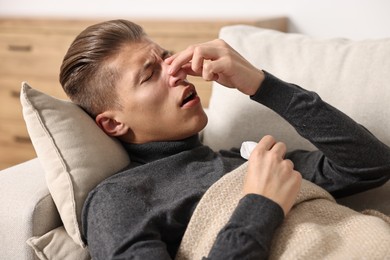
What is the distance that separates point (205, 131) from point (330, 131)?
48 cm

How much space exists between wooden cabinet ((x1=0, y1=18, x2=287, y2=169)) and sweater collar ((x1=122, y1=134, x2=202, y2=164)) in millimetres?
847

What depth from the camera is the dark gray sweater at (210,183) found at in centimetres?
98

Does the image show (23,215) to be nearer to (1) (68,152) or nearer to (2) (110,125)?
(1) (68,152)

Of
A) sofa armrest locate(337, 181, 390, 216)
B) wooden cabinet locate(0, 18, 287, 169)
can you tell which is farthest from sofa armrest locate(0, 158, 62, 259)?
wooden cabinet locate(0, 18, 287, 169)

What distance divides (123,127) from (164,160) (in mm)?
153

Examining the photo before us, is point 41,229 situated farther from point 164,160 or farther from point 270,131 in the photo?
point 270,131

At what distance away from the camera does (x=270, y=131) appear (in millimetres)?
1492

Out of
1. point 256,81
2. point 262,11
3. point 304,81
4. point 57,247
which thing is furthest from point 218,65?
point 262,11

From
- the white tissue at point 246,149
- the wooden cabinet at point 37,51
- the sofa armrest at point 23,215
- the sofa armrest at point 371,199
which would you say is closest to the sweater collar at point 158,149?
the white tissue at point 246,149

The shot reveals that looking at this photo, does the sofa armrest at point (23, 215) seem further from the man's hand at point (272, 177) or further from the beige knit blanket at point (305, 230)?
the man's hand at point (272, 177)

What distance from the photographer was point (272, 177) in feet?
3.49

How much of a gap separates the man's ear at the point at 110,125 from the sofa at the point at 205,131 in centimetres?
2

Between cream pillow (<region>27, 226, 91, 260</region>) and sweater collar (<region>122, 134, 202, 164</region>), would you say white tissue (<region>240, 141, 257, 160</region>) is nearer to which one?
sweater collar (<region>122, 134, 202, 164</region>)

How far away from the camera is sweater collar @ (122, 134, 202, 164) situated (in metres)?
1.29
